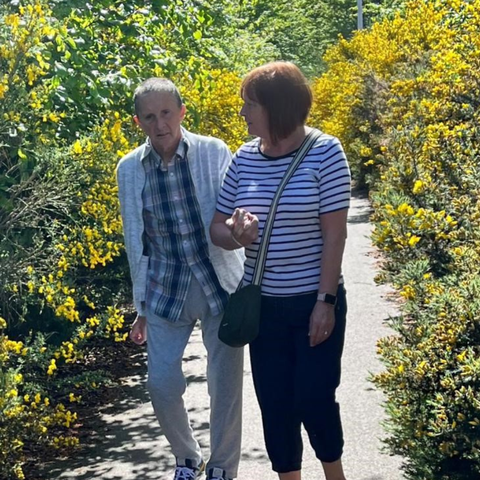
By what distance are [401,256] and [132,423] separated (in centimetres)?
213

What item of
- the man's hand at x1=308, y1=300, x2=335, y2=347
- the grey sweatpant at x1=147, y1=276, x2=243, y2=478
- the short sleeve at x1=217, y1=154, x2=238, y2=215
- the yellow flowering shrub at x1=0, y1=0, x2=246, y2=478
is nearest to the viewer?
the man's hand at x1=308, y1=300, x2=335, y2=347

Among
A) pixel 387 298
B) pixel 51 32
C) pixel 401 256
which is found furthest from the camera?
pixel 387 298

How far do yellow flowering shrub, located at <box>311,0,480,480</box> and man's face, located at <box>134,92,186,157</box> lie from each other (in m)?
1.35

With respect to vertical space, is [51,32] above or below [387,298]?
above

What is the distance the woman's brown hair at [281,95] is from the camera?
13.2ft

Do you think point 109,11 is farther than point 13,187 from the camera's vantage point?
Yes

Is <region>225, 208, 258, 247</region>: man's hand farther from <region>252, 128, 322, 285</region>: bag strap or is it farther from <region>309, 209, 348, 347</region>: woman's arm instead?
<region>309, 209, 348, 347</region>: woman's arm

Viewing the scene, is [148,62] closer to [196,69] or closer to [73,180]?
[196,69]

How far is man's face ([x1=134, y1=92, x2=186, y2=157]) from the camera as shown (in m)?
4.45

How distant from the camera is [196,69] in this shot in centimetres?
827

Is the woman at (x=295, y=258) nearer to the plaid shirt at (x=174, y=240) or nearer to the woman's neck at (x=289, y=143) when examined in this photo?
the woman's neck at (x=289, y=143)

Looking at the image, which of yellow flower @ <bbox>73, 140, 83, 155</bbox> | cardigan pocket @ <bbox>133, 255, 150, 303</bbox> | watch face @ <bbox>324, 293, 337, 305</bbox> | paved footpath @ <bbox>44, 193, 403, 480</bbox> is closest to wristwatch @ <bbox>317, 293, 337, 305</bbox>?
watch face @ <bbox>324, 293, 337, 305</bbox>

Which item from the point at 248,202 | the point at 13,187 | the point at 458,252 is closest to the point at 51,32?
the point at 13,187

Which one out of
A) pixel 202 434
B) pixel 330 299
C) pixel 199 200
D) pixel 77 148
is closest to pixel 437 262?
pixel 202 434
